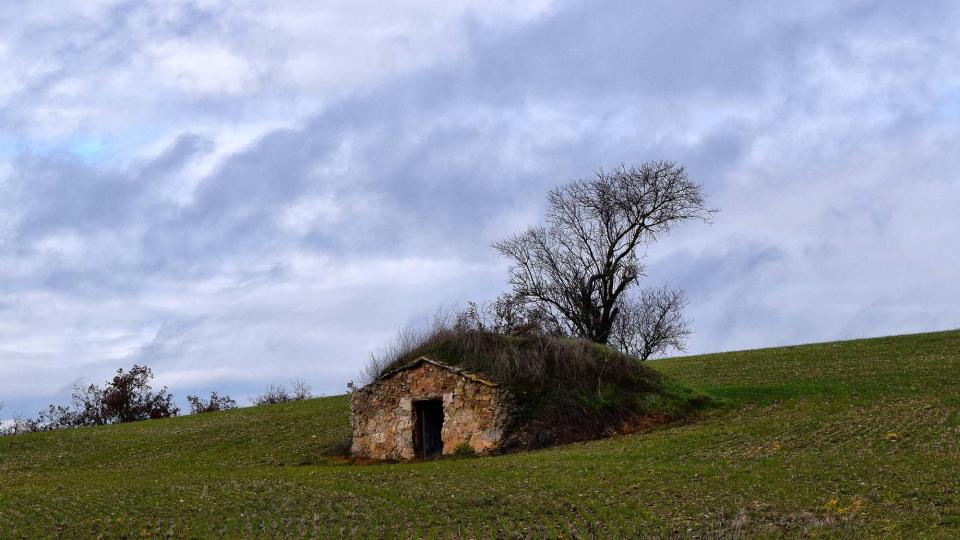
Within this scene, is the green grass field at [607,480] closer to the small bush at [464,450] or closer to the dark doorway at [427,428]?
the small bush at [464,450]

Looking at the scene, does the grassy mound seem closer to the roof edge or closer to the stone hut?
the roof edge

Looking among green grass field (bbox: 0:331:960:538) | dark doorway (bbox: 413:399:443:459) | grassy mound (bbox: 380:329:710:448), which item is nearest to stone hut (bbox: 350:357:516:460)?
dark doorway (bbox: 413:399:443:459)

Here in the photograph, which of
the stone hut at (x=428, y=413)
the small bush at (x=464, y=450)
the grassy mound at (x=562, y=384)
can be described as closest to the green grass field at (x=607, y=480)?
the grassy mound at (x=562, y=384)

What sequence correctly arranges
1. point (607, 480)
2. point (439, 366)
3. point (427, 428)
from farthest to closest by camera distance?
point (427, 428), point (439, 366), point (607, 480)

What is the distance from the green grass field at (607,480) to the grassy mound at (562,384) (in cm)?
149

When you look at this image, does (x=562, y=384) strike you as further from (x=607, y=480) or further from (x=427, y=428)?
(x=607, y=480)

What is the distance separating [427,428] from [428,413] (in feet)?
1.99

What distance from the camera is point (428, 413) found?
3738 cm

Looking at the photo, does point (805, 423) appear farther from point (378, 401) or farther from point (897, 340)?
point (897, 340)

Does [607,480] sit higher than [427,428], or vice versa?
[427,428]

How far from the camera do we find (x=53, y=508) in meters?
23.8

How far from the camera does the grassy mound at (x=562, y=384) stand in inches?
1372

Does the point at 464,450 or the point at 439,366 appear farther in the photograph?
the point at 439,366

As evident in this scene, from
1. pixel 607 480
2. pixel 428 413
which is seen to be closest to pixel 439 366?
pixel 428 413
